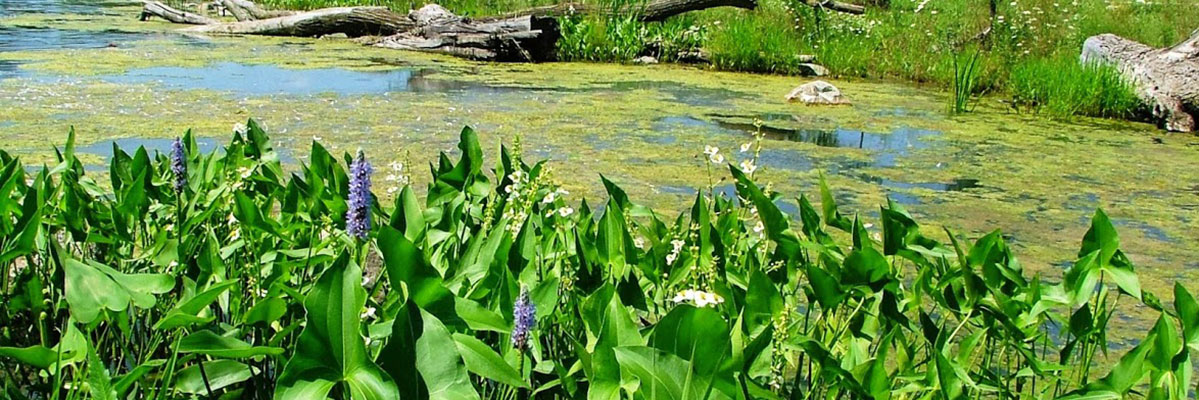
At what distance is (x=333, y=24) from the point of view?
30.2 feet

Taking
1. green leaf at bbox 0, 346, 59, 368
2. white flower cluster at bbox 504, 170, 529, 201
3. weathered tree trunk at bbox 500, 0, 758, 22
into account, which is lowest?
green leaf at bbox 0, 346, 59, 368

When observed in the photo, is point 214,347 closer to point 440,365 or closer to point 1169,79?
point 440,365

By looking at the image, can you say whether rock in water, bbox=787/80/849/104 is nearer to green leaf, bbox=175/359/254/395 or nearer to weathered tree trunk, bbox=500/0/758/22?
weathered tree trunk, bbox=500/0/758/22

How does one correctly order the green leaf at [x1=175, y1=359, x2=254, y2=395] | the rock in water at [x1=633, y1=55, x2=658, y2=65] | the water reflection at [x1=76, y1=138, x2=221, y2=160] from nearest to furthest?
the green leaf at [x1=175, y1=359, x2=254, y2=395]
the water reflection at [x1=76, y1=138, x2=221, y2=160]
the rock in water at [x1=633, y1=55, x2=658, y2=65]

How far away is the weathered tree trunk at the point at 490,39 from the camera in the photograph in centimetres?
801

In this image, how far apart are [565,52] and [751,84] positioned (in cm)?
171

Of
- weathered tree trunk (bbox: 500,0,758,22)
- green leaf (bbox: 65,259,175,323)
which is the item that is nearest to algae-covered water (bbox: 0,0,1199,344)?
weathered tree trunk (bbox: 500,0,758,22)

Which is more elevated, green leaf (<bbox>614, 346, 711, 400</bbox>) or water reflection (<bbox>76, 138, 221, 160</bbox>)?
green leaf (<bbox>614, 346, 711, 400</bbox>)

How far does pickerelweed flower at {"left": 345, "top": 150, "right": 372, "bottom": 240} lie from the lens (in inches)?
48.7

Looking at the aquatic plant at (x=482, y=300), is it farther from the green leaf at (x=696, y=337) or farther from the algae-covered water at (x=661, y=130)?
the algae-covered water at (x=661, y=130)

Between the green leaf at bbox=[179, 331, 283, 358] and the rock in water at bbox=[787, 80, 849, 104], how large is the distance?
545 cm

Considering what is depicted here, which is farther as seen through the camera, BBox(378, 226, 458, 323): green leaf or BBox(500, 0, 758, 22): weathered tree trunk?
BBox(500, 0, 758, 22): weathered tree trunk

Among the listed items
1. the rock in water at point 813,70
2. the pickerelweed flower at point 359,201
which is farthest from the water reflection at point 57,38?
the pickerelweed flower at point 359,201

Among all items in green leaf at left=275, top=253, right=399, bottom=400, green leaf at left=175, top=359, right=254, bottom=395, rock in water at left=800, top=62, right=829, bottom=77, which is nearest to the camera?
green leaf at left=275, top=253, right=399, bottom=400
